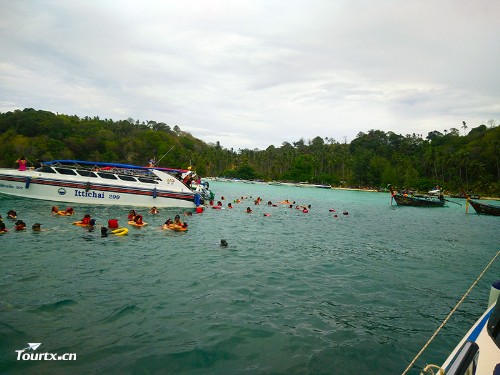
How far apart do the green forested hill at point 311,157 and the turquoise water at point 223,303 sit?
83.6 meters

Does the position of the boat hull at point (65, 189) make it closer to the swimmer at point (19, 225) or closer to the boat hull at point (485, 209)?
the swimmer at point (19, 225)

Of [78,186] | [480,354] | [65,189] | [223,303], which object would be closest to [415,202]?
[78,186]

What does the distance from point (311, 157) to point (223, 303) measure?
141 m

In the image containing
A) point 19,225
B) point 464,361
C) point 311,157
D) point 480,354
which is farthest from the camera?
point 311,157

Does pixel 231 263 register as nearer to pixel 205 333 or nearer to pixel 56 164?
pixel 205 333

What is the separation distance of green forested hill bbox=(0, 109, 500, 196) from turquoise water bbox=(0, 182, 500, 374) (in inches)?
3293

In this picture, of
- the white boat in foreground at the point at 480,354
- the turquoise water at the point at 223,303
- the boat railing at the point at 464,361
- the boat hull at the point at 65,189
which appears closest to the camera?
the boat railing at the point at 464,361

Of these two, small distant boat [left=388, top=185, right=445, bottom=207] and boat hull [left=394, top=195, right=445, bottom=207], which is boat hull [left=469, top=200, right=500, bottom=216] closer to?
small distant boat [left=388, top=185, right=445, bottom=207]

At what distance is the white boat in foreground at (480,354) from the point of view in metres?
3.10

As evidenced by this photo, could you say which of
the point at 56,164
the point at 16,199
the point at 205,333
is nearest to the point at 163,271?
the point at 205,333

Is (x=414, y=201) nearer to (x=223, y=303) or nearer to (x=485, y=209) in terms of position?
(x=485, y=209)

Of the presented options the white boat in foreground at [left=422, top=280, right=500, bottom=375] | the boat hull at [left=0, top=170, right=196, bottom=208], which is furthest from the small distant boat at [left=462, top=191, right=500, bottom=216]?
the white boat in foreground at [left=422, top=280, right=500, bottom=375]

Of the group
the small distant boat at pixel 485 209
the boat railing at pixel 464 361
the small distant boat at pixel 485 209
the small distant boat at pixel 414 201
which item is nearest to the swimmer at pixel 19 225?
the boat railing at pixel 464 361

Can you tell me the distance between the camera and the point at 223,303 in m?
8.91
